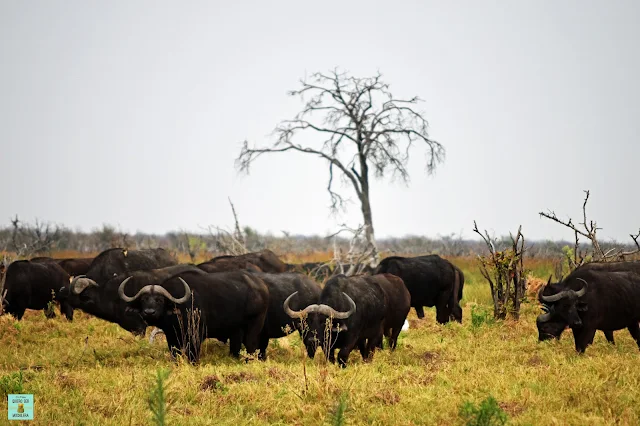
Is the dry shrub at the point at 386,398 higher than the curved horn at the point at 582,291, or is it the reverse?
the curved horn at the point at 582,291

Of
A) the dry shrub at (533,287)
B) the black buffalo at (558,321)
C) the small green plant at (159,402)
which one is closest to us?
the small green plant at (159,402)

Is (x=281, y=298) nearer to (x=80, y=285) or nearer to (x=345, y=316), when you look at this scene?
(x=345, y=316)

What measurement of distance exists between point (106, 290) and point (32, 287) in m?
3.83

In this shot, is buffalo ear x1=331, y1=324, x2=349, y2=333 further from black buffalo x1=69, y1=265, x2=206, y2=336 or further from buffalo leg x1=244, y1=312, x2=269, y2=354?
black buffalo x1=69, y1=265, x2=206, y2=336

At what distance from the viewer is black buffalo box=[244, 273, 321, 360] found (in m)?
13.0

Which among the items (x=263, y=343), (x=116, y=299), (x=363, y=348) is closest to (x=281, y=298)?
(x=263, y=343)

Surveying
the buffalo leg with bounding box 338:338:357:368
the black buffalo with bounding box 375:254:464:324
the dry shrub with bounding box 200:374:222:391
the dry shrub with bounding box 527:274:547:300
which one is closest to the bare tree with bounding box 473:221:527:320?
the black buffalo with bounding box 375:254:464:324

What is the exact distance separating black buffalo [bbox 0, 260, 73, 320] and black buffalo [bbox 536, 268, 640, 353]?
11.8 meters

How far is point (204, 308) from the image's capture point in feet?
39.2

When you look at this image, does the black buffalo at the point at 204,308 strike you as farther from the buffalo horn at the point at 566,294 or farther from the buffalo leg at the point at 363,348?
the buffalo horn at the point at 566,294

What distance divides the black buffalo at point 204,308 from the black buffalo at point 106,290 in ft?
6.89

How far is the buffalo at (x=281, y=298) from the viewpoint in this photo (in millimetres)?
13000

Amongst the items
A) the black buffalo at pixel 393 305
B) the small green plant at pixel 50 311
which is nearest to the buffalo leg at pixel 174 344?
the black buffalo at pixel 393 305

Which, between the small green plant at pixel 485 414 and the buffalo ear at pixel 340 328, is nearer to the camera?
the small green plant at pixel 485 414
